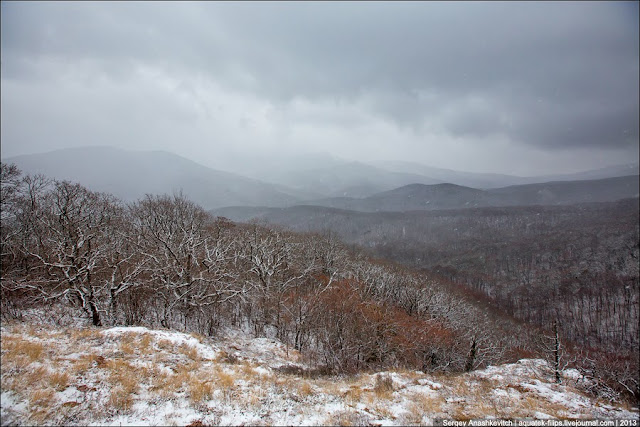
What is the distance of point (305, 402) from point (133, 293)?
1893 centimetres

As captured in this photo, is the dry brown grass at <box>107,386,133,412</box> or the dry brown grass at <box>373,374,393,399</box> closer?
the dry brown grass at <box>107,386,133,412</box>

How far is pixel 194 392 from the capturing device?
9430mm

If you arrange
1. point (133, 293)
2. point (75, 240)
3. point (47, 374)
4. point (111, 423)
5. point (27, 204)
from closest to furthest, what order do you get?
1. point (111, 423)
2. point (47, 374)
3. point (75, 240)
4. point (133, 293)
5. point (27, 204)

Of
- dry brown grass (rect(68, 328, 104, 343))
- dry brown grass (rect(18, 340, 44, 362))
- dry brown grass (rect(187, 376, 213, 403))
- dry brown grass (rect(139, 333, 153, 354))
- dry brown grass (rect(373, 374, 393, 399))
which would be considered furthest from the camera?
dry brown grass (rect(139, 333, 153, 354))

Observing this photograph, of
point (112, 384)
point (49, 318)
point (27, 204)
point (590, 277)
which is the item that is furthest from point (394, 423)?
point (590, 277)

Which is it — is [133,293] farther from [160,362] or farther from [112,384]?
[112,384]

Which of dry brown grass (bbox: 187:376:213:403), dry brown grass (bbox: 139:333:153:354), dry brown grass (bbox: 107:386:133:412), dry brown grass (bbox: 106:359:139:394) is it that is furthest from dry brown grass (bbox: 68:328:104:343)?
dry brown grass (bbox: 187:376:213:403)

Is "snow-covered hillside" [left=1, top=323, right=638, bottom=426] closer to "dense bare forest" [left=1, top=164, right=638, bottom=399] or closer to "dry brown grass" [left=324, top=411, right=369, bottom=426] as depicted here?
"dry brown grass" [left=324, top=411, right=369, bottom=426]

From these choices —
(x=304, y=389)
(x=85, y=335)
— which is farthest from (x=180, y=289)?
(x=304, y=389)

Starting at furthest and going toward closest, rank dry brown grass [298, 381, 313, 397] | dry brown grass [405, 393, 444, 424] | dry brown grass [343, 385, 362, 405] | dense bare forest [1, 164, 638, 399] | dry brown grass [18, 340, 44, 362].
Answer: dense bare forest [1, 164, 638, 399]
dry brown grass [298, 381, 313, 397]
dry brown grass [343, 385, 362, 405]
dry brown grass [18, 340, 44, 362]
dry brown grass [405, 393, 444, 424]

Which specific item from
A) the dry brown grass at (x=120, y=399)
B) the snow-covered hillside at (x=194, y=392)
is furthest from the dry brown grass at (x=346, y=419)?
the dry brown grass at (x=120, y=399)

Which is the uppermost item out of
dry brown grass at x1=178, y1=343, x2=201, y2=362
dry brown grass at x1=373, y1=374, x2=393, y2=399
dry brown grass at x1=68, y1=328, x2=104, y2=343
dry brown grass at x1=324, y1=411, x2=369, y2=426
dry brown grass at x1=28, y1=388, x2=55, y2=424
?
dry brown grass at x1=28, y1=388, x2=55, y2=424

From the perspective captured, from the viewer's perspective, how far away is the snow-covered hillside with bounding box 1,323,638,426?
797cm

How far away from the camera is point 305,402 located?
9.94m
